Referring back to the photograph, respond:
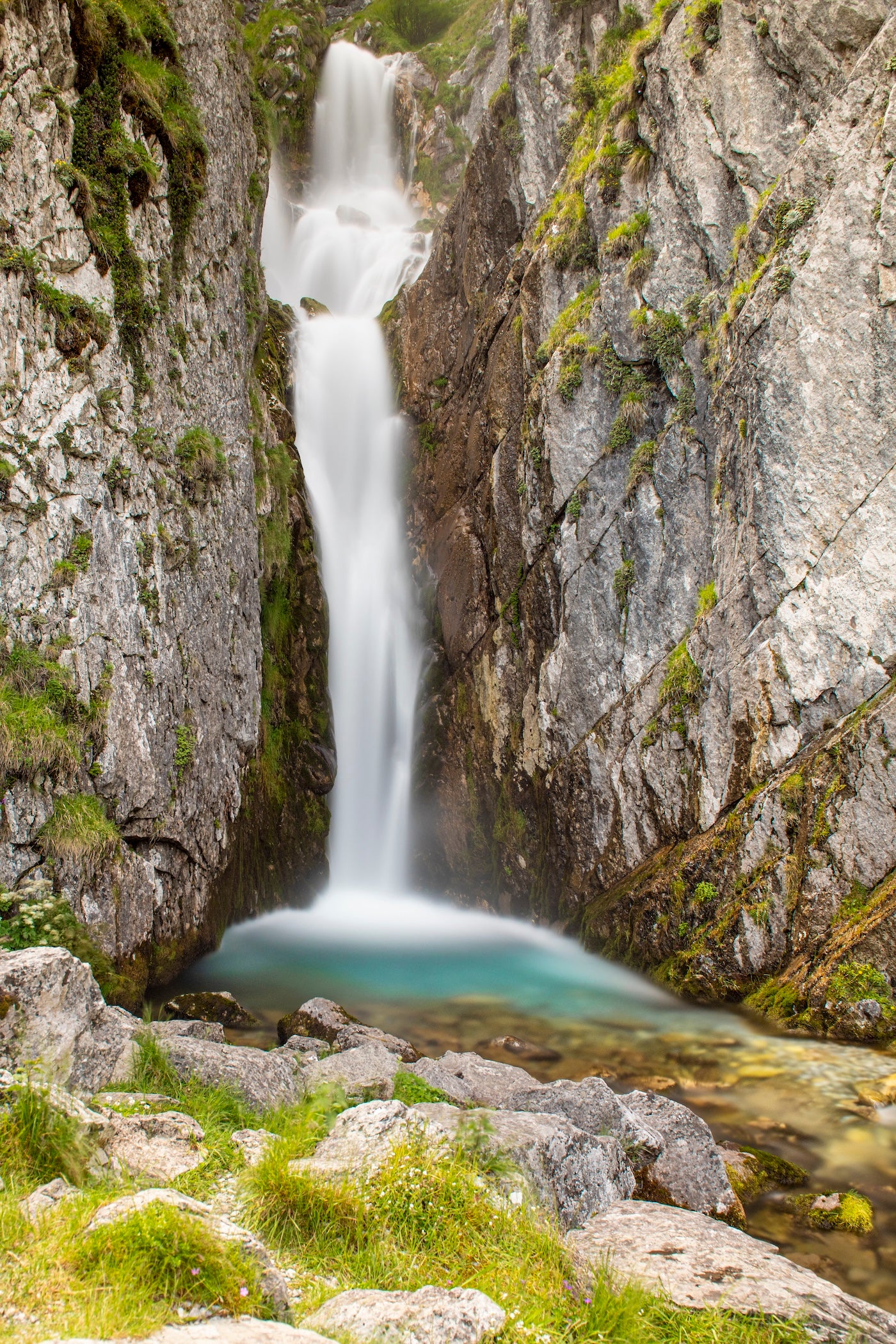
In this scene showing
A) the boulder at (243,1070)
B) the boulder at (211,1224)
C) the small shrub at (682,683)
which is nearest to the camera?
the boulder at (211,1224)

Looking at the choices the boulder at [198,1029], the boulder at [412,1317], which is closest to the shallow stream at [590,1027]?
the boulder at [198,1029]

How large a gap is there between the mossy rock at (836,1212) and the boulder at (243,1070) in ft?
12.1

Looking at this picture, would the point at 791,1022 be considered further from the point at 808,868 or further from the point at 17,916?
the point at 17,916

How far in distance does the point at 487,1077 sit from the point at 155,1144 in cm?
390

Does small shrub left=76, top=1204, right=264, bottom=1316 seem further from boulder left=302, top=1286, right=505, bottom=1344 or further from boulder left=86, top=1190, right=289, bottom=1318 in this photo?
boulder left=302, top=1286, right=505, bottom=1344

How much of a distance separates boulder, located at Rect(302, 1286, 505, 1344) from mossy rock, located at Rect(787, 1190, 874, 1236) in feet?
11.4

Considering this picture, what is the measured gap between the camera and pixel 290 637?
635 inches

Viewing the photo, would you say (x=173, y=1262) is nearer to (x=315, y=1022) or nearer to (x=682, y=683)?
(x=315, y=1022)

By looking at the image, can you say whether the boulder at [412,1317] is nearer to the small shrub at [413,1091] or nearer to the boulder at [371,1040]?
the small shrub at [413,1091]

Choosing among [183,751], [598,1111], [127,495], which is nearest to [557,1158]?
[598,1111]

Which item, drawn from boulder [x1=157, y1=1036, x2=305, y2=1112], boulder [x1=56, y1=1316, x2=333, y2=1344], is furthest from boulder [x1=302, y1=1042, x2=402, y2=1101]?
boulder [x1=56, y1=1316, x2=333, y2=1344]

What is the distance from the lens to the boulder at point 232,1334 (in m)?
2.31

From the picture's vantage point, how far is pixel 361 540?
1912 centimetres

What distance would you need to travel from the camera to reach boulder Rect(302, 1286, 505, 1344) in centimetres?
267
